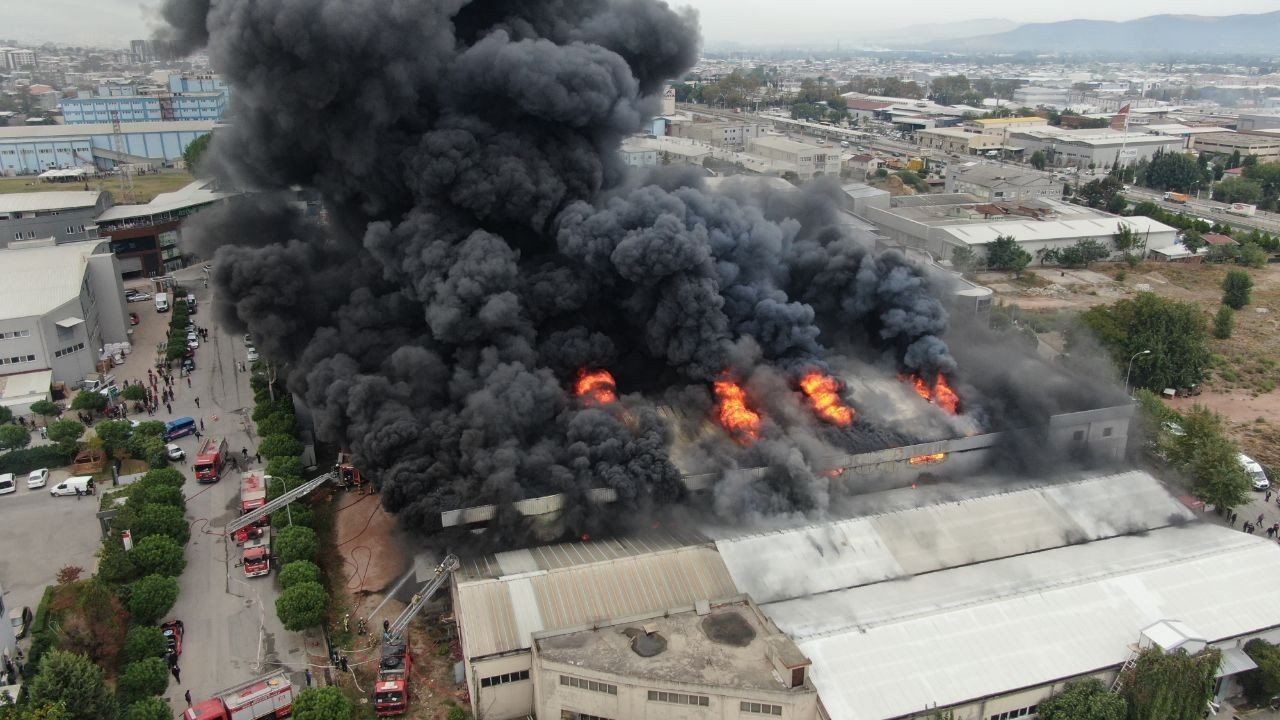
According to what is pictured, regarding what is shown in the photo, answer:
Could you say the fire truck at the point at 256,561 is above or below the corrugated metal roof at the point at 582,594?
below

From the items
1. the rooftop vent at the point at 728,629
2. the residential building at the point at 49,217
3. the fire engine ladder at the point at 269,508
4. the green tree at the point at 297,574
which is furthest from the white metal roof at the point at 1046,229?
the residential building at the point at 49,217

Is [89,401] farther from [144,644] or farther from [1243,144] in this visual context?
[1243,144]

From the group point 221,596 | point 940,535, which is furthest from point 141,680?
point 940,535

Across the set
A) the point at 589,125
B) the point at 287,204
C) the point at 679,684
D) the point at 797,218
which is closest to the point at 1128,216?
the point at 797,218

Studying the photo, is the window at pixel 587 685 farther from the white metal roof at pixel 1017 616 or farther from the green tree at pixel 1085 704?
the green tree at pixel 1085 704

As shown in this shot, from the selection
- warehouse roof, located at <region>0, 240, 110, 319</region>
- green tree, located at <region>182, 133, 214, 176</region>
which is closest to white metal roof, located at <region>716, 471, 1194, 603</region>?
warehouse roof, located at <region>0, 240, 110, 319</region>

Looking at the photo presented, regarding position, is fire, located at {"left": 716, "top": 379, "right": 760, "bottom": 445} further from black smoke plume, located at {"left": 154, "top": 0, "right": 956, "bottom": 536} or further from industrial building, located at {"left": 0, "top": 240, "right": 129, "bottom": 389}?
industrial building, located at {"left": 0, "top": 240, "right": 129, "bottom": 389}

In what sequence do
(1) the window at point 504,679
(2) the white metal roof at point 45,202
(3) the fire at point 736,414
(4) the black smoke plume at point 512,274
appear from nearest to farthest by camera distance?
(1) the window at point 504,679
(4) the black smoke plume at point 512,274
(3) the fire at point 736,414
(2) the white metal roof at point 45,202
